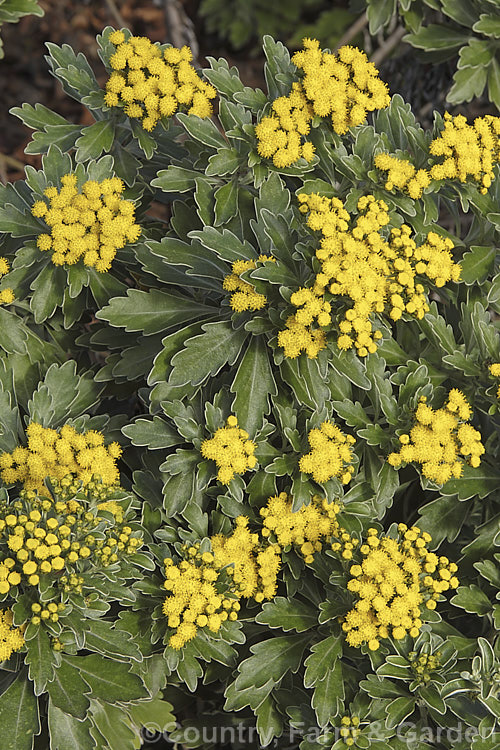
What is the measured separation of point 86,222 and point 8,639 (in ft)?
3.65

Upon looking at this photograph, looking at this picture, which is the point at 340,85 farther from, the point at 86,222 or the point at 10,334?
the point at 10,334

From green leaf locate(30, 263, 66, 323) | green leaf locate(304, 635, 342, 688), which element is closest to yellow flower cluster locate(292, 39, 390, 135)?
green leaf locate(30, 263, 66, 323)

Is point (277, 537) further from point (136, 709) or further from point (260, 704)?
point (136, 709)

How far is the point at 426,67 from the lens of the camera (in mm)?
4094

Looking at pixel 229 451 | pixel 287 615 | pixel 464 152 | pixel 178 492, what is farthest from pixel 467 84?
pixel 287 615

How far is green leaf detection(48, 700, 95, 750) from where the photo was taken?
195 cm

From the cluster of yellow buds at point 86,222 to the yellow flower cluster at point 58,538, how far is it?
65cm

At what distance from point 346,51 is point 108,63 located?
2.35ft

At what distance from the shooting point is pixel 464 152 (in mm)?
2072

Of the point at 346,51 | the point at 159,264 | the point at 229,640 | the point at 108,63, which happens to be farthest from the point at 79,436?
the point at 346,51

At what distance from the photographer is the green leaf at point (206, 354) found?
6.59ft

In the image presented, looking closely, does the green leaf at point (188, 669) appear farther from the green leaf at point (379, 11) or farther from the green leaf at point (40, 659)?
the green leaf at point (379, 11)

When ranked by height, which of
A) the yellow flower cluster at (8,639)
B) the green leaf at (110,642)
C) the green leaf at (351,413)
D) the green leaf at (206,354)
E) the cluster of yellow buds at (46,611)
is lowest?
the yellow flower cluster at (8,639)

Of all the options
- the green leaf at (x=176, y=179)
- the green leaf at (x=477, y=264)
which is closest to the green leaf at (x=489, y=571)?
the green leaf at (x=477, y=264)
